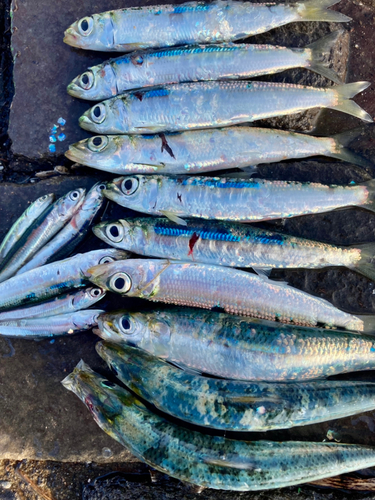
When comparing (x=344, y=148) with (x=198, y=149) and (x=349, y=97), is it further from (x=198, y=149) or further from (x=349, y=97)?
(x=198, y=149)

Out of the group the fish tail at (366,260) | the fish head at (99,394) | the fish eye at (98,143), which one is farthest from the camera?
the fish eye at (98,143)

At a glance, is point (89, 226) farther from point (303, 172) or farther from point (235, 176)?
point (303, 172)

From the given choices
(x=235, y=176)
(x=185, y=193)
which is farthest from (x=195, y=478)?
(x=235, y=176)

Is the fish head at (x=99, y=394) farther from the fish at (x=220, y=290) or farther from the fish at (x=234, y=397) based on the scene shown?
the fish at (x=220, y=290)

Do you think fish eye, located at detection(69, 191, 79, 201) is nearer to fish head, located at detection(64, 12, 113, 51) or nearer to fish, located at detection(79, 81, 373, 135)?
fish, located at detection(79, 81, 373, 135)

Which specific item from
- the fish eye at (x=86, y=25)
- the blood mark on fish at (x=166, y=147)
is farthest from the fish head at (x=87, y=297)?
the fish eye at (x=86, y=25)
